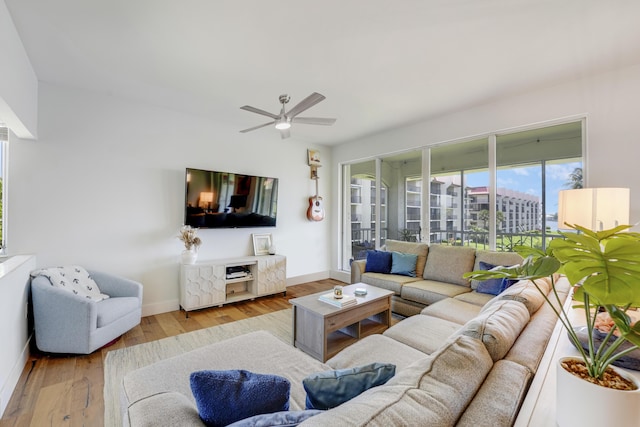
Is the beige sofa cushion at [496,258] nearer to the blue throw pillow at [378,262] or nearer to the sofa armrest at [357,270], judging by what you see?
the blue throw pillow at [378,262]

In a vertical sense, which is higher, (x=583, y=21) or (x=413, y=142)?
(x=583, y=21)

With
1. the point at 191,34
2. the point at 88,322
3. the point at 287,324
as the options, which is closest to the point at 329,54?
the point at 191,34

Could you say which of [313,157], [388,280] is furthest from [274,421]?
[313,157]

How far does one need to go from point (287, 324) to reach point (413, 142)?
3.16m

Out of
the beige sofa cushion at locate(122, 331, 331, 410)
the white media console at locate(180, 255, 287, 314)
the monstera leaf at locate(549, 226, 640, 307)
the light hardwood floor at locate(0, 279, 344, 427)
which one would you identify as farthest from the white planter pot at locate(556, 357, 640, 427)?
the white media console at locate(180, 255, 287, 314)

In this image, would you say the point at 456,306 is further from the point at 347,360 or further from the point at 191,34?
the point at 191,34

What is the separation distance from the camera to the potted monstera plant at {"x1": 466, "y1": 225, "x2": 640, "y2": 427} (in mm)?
534

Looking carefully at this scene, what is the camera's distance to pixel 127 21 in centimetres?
205

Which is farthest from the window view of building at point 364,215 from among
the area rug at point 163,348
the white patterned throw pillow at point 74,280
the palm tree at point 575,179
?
the white patterned throw pillow at point 74,280

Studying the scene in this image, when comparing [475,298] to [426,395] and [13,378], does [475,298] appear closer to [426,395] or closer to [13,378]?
[426,395]

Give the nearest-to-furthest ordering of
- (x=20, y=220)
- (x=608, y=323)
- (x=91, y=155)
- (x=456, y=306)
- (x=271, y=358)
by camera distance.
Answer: (x=608, y=323), (x=271, y=358), (x=456, y=306), (x=20, y=220), (x=91, y=155)

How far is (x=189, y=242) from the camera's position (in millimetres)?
3668

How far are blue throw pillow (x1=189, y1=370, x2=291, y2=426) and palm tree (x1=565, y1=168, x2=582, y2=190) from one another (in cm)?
366

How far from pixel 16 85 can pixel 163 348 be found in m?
2.52
